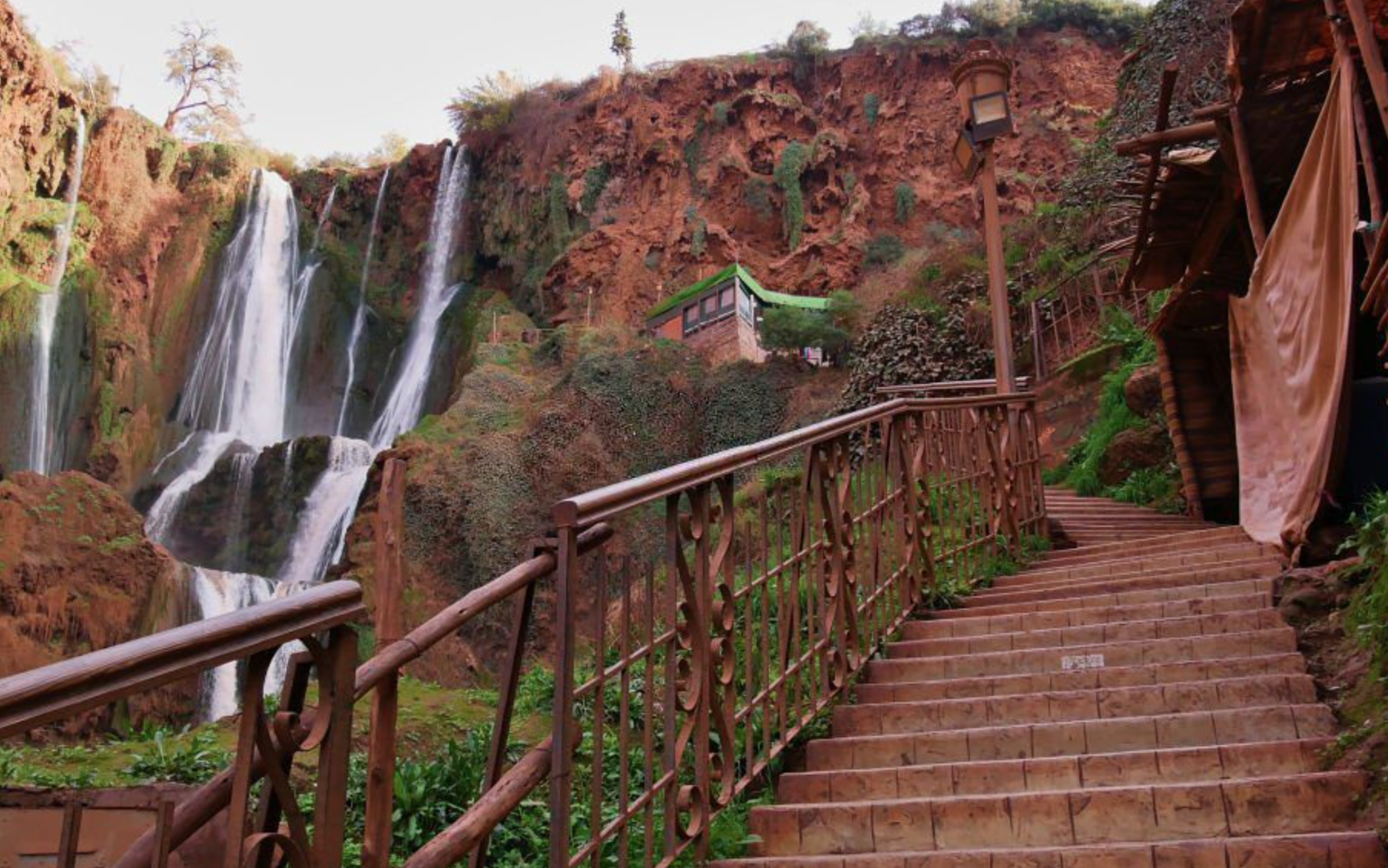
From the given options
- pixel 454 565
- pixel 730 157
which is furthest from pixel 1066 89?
pixel 454 565

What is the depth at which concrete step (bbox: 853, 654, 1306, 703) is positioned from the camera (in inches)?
151

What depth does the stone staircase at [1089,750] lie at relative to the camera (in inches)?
115

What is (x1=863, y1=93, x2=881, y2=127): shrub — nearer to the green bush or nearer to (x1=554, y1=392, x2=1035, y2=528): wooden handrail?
(x1=554, y1=392, x2=1035, y2=528): wooden handrail

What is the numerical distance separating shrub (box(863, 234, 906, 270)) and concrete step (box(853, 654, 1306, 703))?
23989mm

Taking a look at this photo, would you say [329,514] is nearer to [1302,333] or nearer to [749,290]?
[749,290]

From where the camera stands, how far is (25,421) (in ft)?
82.6

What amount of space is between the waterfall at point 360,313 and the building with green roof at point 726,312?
961 centimetres

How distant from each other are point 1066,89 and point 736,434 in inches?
627

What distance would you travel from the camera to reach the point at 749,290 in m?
25.5

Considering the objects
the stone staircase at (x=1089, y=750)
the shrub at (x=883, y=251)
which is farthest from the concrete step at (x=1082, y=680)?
the shrub at (x=883, y=251)

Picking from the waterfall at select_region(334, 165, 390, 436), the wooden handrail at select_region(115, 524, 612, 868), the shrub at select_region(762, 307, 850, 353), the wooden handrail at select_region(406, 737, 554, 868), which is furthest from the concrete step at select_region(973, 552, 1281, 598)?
the waterfall at select_region(334, 165, 390, 436)

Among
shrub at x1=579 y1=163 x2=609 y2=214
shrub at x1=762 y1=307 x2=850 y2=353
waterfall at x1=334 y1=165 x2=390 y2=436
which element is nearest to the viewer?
shrub at x1=762 y1=307 x2=850 y2=353

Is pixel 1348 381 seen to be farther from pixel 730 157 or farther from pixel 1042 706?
pixel 730 157

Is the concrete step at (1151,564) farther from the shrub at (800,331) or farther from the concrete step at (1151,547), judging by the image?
the shrub at (800,331)
